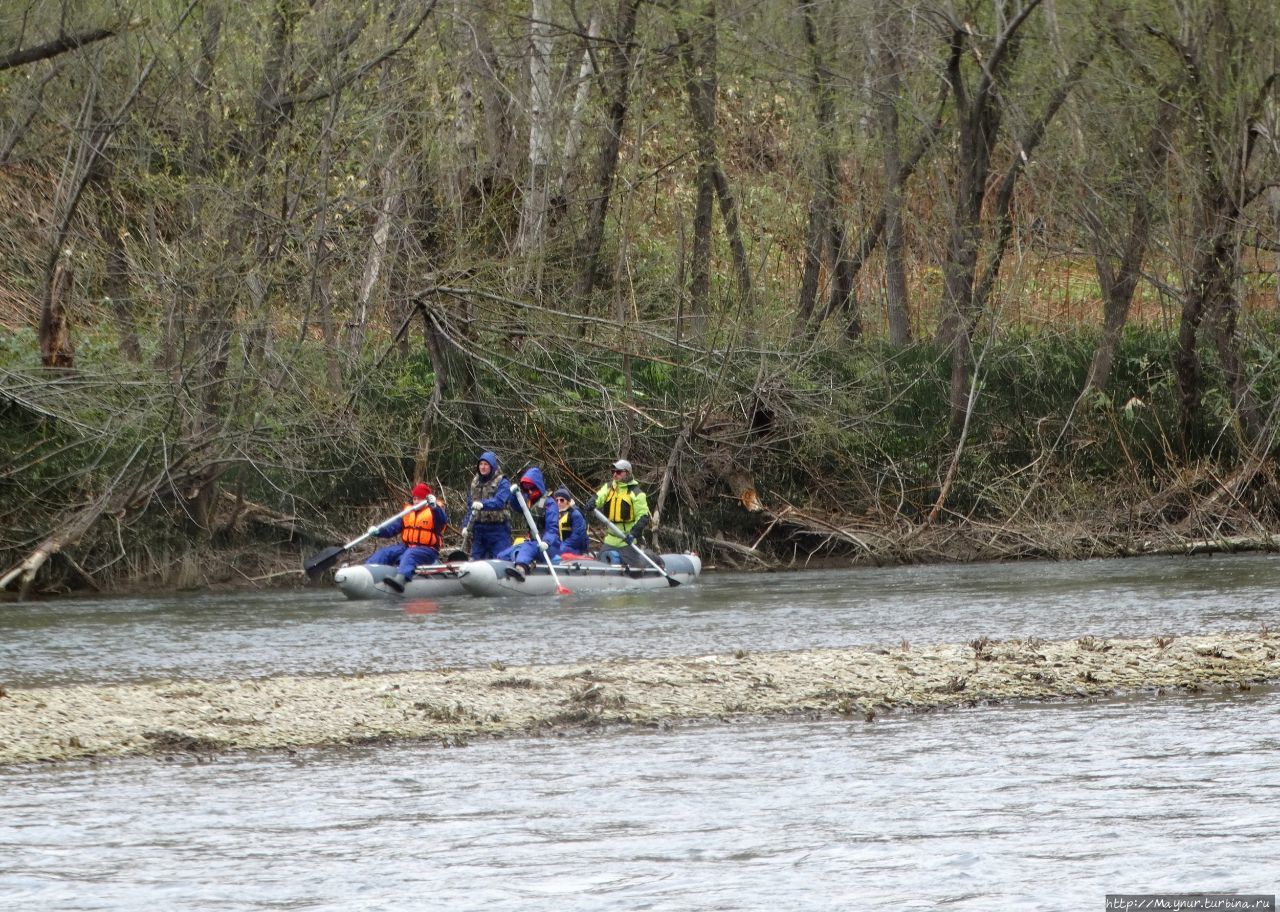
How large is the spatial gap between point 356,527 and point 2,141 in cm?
674

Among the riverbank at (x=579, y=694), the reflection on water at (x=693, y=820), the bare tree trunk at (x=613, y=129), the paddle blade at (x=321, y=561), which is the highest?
the bare tree trunk at (x=613, y=129)

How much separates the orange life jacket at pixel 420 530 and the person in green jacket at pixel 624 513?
209 cm

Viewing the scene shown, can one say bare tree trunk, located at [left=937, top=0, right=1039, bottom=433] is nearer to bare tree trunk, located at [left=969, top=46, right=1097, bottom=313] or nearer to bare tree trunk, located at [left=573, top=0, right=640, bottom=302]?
bare tree trunk, located at [left=969, top=46, right=1097, bottom=313]

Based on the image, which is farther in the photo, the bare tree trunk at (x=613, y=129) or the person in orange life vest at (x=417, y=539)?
the bare tree trunk at (x=613, y=129)

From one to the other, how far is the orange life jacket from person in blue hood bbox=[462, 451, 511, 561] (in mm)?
456

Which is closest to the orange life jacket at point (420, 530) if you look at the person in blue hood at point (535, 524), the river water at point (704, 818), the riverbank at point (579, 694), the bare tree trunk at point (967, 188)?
the person in blue hood at point (535, 524)

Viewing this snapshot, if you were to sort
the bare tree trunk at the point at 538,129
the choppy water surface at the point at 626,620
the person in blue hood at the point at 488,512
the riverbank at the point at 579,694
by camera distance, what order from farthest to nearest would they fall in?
the bare tree trunk at the point at 538,129 → the person in blue hood at the point at 488,512 → the choppy water surface at the point at 626,620 → the riverbank at the point at 579,694

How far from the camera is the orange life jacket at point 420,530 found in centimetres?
2072

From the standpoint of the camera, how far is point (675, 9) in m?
25.2

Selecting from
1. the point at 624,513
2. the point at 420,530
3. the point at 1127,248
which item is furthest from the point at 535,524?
the point at 1127,248

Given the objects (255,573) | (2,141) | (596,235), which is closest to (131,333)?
(2,141)

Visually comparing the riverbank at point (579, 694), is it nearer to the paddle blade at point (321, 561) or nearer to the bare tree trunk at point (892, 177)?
the paddle blade at point (321, 561)

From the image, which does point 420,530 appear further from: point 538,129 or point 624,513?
point 538,129

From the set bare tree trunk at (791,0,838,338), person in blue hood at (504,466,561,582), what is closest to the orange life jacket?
person in blue hood at (504,466,561,582)
